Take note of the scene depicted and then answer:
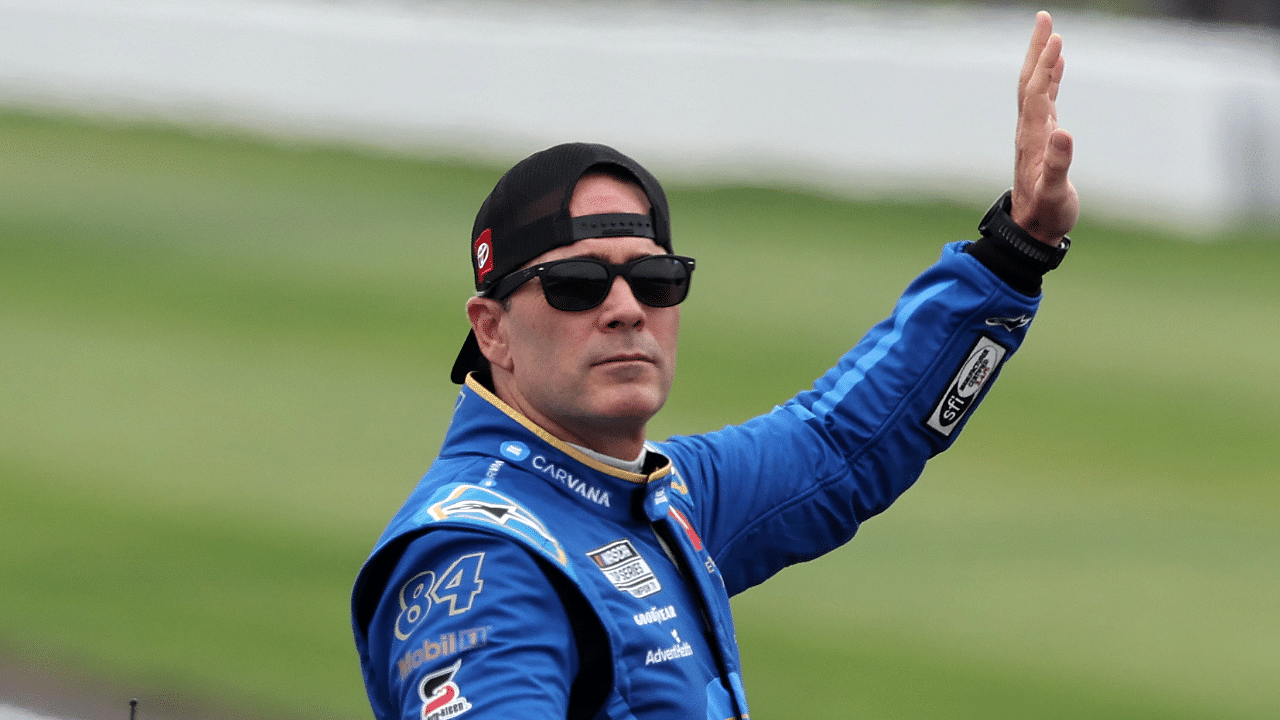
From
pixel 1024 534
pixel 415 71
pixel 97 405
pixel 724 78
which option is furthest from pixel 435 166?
pixel 1024 534

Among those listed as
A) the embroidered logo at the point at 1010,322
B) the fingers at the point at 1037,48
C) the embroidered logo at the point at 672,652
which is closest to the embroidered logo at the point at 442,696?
the embroidered logo at the point at 672,652

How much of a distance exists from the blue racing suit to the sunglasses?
19cm

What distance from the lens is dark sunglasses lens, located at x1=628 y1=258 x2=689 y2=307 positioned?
2.93 m

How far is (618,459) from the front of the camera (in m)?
2.95

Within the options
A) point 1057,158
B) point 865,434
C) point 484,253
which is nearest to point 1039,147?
point 1057,158

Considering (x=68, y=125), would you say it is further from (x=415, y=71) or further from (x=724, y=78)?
(x=724, y=78)

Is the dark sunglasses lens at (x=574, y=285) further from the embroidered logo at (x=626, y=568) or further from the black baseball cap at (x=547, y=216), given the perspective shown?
the embroidered logo at (x=626, y=568)

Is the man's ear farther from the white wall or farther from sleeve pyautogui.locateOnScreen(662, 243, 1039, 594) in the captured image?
the white wall

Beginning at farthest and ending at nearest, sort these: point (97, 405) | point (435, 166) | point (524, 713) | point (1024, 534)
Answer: point (435, 166), point (97, 405), point (1024, 534), point (524, 713)

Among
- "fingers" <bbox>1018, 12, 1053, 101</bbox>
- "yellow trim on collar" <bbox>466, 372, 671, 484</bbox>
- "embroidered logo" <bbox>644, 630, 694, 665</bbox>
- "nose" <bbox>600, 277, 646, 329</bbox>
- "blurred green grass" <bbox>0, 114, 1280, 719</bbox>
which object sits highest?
Result: "blurred green grass" <bbox>0, 114, 1280, 719</bbox>

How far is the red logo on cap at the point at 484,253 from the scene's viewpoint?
2971 millimetres

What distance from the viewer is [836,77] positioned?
48.1 feet

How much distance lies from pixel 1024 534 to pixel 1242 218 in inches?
236

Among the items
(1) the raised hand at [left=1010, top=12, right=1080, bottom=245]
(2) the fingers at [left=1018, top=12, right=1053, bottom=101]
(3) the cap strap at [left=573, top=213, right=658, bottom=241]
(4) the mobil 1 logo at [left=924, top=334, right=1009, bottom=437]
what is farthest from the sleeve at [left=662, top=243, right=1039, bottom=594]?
(3) the cap strap at [left=573, top=213, right=658, bottom=241]
